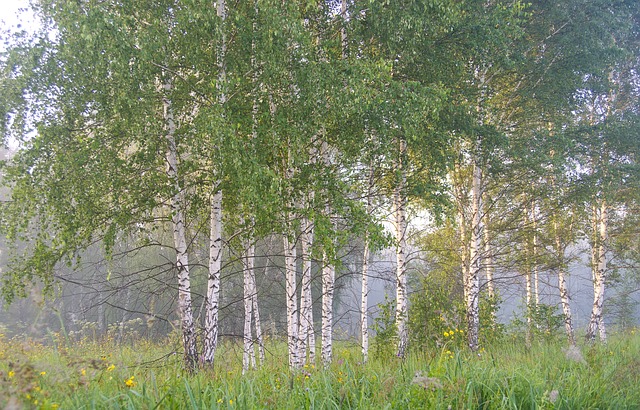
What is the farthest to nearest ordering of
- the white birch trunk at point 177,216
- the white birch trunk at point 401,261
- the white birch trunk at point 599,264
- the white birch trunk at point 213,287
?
1. the white birch trunk at point 599,264
2. the white birch trunk at point 401,261
3. the white birch trunk at point 177,216
4. the white birch trunk at point 213,287

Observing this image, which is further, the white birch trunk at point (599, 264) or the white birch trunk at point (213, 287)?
the white birch trunk at point (599, 264)

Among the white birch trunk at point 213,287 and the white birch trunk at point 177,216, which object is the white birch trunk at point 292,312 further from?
the white birch trunk at point 177,216

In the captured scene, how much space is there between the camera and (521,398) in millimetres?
3682

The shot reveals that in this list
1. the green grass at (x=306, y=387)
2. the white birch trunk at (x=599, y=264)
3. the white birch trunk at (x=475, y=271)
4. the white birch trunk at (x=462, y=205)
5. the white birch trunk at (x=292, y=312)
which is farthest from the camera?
the white birch trunk at (x=599, y=264)

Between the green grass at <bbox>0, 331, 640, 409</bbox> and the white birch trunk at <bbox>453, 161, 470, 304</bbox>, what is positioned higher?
the white birch trunk at <bbox>453, 161, 470, 304</bbox>

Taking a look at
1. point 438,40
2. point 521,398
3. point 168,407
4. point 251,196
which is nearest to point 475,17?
point 438,40

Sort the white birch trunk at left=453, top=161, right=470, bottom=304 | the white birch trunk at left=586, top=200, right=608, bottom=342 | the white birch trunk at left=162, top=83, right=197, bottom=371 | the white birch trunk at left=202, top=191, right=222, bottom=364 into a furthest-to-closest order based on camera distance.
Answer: the white birch trunk at left=586, top=200, right=608, bottom=342
the white birch trunk at left=453, top=161, right=470, bottom=304
the white birch trunk at left=162, top=83, right=197, bottom=371
the white birch trunk at left=202, top=191, right=222, bottom=364

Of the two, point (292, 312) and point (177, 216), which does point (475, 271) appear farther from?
point (177, 216)

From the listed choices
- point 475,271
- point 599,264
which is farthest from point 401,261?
point 599,264

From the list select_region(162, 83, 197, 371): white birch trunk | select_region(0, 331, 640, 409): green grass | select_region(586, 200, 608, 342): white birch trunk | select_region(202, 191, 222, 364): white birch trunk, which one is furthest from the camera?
select_region(586, 200, 608, 342): white birch trunk

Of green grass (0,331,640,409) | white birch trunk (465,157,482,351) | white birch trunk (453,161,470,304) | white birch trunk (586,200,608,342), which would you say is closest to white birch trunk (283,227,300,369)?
green grass (0,331,640,409)

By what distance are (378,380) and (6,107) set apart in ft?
20.6

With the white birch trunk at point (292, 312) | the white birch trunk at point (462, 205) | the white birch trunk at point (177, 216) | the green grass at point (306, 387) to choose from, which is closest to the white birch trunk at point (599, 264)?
the white birch trunk at point (462, 205)

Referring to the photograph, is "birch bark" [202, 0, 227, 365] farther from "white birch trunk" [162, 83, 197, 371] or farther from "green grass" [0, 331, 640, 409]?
"green grass" [0, 331, 640, 409]
